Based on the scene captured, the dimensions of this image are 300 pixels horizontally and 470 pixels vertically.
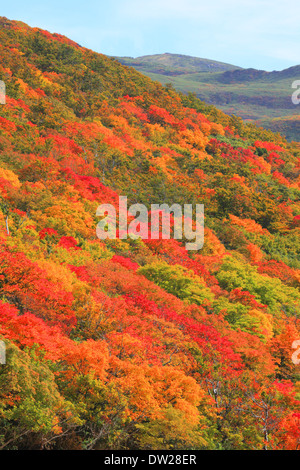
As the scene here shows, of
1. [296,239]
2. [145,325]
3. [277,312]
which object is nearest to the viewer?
[145,325]

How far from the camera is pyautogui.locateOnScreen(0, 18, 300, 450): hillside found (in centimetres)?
1655

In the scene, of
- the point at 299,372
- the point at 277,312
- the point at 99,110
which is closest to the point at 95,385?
the point at 299,372

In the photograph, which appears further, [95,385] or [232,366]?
[232,366]

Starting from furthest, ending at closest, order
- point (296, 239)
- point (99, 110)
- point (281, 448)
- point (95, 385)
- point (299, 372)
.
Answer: point (99, 110)
point (296, 239)
point (299, 372)
point (281, 448)
point (95, 385)

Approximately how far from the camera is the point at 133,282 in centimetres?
2991

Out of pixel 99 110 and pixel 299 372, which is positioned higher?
pixel 99 110

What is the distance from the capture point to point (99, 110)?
239 feet

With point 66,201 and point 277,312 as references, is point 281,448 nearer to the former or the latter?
point 277,312

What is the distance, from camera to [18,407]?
49.6 feet

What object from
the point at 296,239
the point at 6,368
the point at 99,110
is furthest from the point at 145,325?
the point at 99,110

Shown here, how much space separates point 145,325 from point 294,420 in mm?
8957

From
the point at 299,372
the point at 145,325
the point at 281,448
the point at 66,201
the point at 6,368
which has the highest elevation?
the point at 66,201

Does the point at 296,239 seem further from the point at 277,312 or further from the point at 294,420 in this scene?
the point at 294,420

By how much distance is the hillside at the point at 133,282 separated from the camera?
54.3ft
